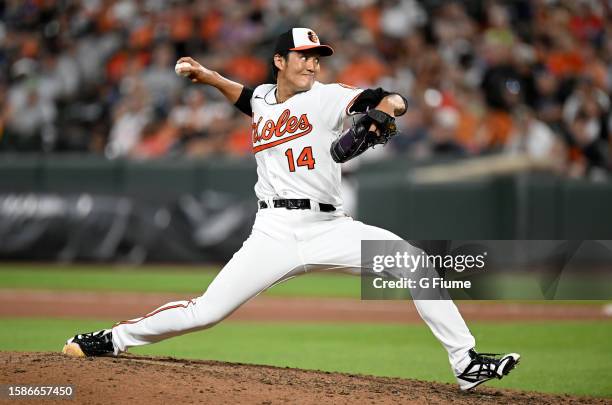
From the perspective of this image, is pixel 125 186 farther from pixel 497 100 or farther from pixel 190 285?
pixel 497 100

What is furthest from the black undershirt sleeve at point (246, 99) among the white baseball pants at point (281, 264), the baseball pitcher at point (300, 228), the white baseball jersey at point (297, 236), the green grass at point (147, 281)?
the green grass at point (147, 281)

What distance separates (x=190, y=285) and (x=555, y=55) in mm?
7209

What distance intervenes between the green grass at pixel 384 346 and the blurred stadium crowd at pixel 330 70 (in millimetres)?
5044

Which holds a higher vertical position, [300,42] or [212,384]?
Answer: [300,42]

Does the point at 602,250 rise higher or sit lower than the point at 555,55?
lower

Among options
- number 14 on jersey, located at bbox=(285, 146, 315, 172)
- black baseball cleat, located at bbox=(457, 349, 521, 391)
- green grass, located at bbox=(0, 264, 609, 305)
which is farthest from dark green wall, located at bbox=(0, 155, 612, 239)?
black baseball cleat, located at bbox=(457, 349, 521, 391)

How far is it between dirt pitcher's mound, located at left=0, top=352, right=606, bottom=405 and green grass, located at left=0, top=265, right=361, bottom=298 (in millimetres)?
5948

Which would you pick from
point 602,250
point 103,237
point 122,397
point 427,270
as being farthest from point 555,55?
point 122,397

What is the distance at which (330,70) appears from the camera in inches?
561

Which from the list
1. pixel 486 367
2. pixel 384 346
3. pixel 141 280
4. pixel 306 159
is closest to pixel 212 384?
pixel 306 159

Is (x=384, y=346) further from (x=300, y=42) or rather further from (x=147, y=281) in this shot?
(x=147, y=281)

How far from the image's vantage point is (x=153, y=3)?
16312mm

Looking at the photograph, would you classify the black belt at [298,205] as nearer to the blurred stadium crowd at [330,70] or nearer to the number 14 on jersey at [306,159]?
the number 14 on jersey at [306,159]

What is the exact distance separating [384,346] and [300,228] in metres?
2.97
